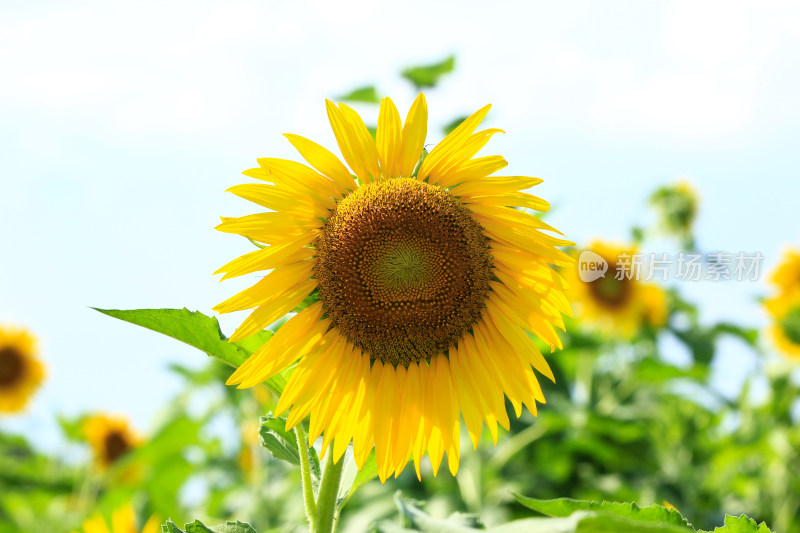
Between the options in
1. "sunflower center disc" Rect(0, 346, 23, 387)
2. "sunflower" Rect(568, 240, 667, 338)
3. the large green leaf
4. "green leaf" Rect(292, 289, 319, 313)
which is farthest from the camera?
"sunflower center disc" Rect(0, 346, 23, 387)

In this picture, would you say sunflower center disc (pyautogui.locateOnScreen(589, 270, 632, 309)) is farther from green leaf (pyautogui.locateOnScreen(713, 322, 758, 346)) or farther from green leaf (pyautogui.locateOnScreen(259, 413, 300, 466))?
green leaf (pyautogui.locateOnScreen(259, 413, 300, 466))

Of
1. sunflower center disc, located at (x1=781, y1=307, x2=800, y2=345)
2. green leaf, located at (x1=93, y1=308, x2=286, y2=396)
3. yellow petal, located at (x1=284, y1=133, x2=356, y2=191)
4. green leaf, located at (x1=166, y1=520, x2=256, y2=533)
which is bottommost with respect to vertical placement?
sunflower center disc, located at (x1=781, y1=307, x2=800, y2=345)

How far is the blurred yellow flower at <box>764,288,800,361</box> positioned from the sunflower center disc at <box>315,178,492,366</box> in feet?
14.9

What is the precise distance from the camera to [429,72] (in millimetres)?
3391

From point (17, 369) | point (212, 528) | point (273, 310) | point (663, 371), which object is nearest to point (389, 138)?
point (273, 310)

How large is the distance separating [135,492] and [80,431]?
136cm

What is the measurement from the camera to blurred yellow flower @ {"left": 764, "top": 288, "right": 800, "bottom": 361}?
17.9 ft

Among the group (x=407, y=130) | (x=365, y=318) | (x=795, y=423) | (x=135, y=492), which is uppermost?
(x=407, y=130)

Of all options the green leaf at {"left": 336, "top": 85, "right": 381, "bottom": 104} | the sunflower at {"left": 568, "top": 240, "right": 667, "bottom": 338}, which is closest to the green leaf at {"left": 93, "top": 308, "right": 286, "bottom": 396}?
the green leaf at {"left": 336, "top": 85, "right": 381, "bottom": 104}

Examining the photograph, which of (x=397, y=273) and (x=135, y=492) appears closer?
(x=397, y=273)

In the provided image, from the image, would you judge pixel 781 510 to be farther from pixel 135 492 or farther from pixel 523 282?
pixel 135 492

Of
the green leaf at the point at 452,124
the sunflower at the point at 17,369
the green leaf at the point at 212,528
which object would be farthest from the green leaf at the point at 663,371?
the sunflower at the point at 17,369

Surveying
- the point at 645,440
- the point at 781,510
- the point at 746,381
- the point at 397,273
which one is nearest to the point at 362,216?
the point at 397,273

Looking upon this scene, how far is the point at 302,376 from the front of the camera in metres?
1.67
